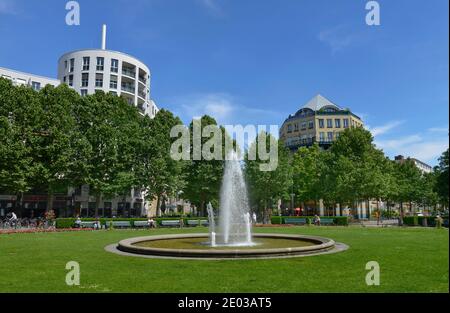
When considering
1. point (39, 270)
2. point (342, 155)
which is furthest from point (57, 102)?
point (342, 155)

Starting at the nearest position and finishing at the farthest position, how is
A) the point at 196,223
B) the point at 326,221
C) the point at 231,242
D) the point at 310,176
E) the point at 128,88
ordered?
the point at 231,242 → the point at 196,223 → the point at 326,221 → the point at 310,176 → the point at 128,88

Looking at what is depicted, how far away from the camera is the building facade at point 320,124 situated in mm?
91956

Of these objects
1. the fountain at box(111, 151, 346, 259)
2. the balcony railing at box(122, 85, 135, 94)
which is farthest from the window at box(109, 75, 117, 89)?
the fountain at box(111, 151, 346, 259)

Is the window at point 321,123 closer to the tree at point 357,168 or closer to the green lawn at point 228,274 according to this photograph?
the tree at point 357,168

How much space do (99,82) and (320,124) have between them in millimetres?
53176

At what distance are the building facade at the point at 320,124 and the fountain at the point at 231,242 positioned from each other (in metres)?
67.2

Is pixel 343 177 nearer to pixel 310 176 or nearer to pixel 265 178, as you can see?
pixel 310 176

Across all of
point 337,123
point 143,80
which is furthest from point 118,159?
point 337,123

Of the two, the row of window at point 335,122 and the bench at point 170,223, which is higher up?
the row of window at point 335,122

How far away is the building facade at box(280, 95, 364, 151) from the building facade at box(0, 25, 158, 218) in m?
40.6

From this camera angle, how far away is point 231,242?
71.9 feet

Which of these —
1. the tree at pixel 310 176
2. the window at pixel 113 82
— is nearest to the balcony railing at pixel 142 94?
the window at pixel 113 82

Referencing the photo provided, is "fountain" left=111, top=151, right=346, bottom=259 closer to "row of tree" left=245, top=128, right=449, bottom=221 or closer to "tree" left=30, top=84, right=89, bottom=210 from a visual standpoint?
"tree" left=30, top=84, right=89, bottom=210

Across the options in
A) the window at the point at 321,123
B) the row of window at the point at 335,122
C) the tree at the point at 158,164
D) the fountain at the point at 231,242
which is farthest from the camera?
the window at the point at 321,123
